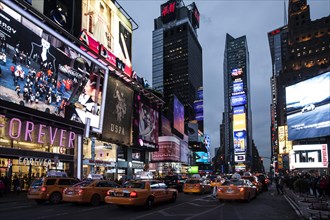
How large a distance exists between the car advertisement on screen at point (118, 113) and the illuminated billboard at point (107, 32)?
13.3 feet

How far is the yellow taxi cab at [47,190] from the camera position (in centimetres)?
1869

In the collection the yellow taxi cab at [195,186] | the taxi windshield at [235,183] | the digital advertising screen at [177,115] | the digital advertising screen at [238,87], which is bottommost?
the yellow taxi cab at [195,186]

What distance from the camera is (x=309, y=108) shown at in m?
56.5

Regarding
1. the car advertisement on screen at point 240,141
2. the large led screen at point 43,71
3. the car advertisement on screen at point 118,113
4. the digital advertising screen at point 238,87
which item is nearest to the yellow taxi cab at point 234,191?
the large led screen at point 43,71

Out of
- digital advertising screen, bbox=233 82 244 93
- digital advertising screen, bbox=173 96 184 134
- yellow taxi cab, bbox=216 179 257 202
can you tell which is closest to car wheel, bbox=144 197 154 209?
yellow taxi cab, bbox=216 179 257 202

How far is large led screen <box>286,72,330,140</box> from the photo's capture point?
51.5 meters

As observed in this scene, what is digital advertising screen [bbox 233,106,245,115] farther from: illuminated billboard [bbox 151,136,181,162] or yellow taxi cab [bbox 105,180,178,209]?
yellow taxi cab [bbox 105,180,178,209]

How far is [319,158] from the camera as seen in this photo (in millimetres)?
57781

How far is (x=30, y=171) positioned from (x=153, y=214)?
2500 cm

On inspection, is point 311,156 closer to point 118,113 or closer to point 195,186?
point 118,113

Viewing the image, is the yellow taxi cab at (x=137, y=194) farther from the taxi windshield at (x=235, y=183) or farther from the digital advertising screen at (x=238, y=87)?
the digital advertising screen at (x=238, y=87)

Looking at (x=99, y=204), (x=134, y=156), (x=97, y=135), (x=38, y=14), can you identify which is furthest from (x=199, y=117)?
(x=99, y=204)

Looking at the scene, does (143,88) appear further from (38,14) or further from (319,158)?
(319,158)

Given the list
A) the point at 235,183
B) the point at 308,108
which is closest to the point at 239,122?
the point at 308,108
